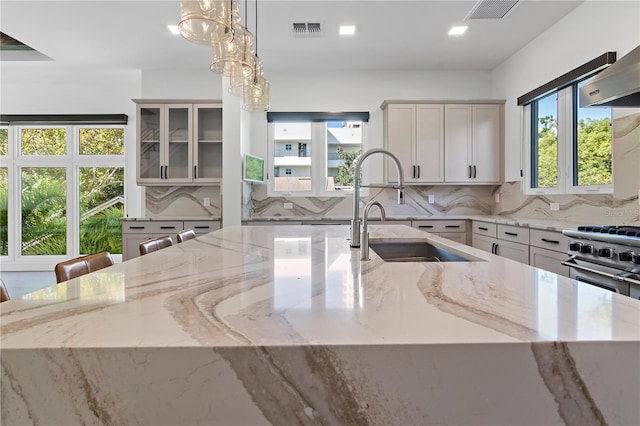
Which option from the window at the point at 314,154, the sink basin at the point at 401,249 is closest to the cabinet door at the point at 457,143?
the window at the point at 314,154

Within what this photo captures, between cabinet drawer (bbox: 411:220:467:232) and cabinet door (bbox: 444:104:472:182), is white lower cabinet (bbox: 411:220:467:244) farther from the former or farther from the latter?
cabinet door (bbox: 444:104:472:182)

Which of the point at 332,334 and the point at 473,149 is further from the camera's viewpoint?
the point at 473,149

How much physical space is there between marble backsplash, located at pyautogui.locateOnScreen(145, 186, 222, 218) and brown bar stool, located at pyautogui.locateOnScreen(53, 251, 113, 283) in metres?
3.40

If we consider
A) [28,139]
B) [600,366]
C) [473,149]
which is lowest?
[600,366]

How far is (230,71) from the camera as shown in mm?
2119

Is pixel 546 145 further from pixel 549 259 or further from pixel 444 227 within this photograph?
pixel 549 259

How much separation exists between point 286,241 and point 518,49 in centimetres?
399

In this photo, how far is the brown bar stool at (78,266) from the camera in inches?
48.2

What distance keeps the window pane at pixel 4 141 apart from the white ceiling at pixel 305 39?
1.52 metres

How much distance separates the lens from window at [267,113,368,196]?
4.89m

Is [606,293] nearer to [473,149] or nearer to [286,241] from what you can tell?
[286,241]

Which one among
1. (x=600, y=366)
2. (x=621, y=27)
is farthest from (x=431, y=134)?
(x=600, y=366)

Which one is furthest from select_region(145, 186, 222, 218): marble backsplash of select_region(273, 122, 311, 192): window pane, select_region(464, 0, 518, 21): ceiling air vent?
select_region(464, 0, 518, 21): ceiling air vent

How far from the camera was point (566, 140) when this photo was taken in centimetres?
344
